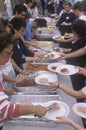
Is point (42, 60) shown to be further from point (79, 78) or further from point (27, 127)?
point (27, 127)

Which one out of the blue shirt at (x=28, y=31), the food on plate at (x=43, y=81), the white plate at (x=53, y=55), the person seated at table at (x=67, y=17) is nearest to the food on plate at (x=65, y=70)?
the food on plate at (x=43, y=81)

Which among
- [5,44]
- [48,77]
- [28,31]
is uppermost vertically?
[5,44]

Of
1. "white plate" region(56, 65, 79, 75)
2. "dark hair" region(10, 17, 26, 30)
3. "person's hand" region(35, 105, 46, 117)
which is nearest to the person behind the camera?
"person's hand" region(35, 105, 46, 117)

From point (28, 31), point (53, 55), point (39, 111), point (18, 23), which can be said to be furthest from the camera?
point (28, 31)

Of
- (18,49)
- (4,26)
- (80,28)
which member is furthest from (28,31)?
(4,26)

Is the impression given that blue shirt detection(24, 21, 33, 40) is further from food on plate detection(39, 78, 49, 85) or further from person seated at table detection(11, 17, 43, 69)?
food on plate detection(39, 78, 49, 85)

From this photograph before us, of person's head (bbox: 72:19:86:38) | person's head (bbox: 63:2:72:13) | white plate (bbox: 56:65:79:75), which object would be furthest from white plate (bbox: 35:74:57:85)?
person's head (bbox: 63:2:72:13)

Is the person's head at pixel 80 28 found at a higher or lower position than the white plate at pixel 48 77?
higher

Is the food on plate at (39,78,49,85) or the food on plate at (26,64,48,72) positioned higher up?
the food on plate at (39,78,49,85)

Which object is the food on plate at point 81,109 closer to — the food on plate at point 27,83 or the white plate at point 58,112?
the white plate at point 58,112

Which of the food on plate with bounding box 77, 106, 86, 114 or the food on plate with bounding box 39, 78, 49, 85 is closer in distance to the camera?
the food on plate with bounding box 77, 106, 86, 114

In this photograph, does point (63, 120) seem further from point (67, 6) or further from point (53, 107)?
point (67, 6)

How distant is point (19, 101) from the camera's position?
1.61 m

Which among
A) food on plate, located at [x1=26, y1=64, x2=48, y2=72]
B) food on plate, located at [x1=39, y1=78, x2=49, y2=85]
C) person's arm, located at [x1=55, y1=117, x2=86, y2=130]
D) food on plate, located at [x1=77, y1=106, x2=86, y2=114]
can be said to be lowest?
food on plate, located at [x1=26, y1=64, x2=48, y2=72]
